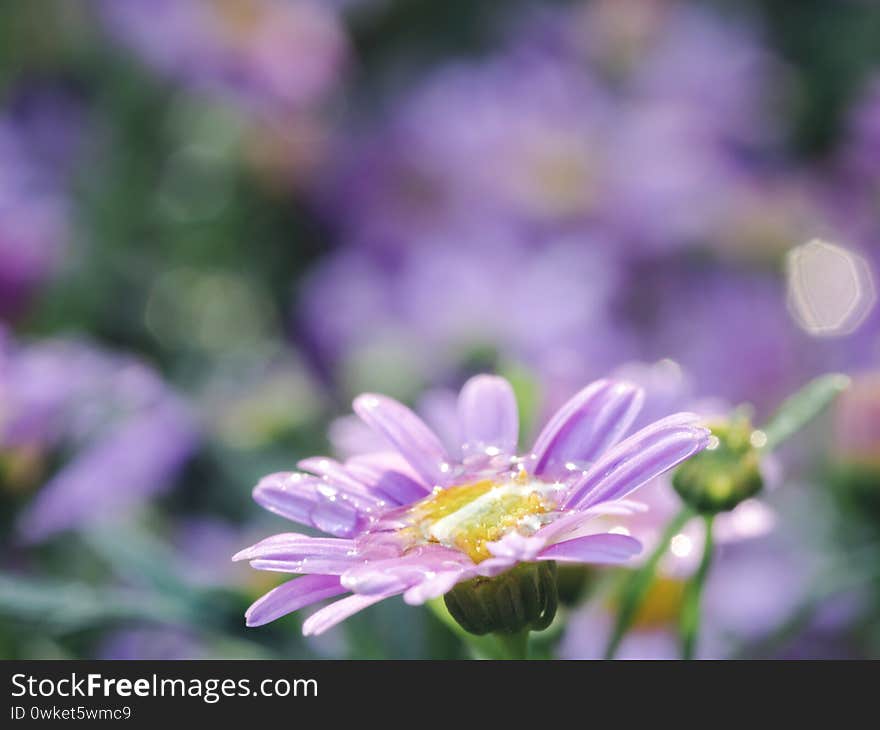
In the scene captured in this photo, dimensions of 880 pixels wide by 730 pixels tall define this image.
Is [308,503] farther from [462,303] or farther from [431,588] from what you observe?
[462,303]

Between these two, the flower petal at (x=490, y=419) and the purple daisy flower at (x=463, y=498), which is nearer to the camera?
the purple daisy flower at (x=463, y=498)

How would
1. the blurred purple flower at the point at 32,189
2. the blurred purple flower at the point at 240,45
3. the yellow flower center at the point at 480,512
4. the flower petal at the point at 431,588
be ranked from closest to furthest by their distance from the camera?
the flower petal at the point at 431,588, the yellow flower center at the point at 480,512, the blurred purple flower at the point at 32,189, the blurred purple flower at the point at 240,45

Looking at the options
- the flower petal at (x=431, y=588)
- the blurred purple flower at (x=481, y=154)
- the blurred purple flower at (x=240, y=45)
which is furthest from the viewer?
the blurred purple flower at (x=481, y=154)

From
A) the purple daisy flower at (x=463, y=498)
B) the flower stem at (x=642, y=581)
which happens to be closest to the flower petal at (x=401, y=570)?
the purple daisy flower at (x=463, y=498)

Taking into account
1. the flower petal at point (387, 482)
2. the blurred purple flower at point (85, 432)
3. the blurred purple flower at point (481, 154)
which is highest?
the blurred purple flower at point (481, 154)

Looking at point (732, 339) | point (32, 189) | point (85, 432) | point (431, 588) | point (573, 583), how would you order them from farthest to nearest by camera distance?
point (32, 189) < point (732, 339) < point (85, 432) < point (573, 583) < point (431, 588)

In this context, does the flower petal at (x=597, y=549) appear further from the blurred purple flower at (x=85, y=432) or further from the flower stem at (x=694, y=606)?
the blurred purple flower at (x=85, y=432)

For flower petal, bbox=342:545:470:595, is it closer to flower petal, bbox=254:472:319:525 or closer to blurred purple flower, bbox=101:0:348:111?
flower petal, bbox=254:472:319:525

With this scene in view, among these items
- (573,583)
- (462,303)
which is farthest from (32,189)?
(573,583)
